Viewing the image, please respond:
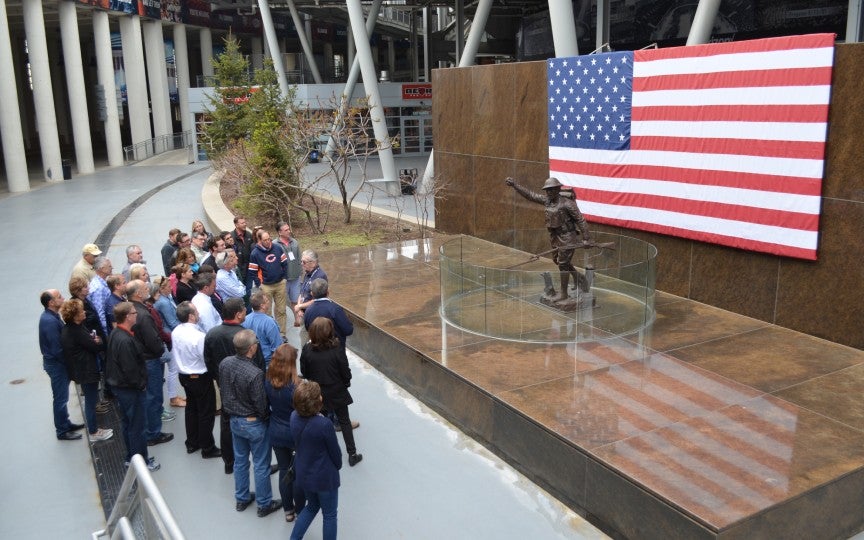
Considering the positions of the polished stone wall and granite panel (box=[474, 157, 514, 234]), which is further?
granite panel (box=[474, 157, 514, 234])

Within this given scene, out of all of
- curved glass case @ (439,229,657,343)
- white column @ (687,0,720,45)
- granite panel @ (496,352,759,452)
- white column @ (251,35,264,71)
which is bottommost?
granite panel @ (496,352,759,452)

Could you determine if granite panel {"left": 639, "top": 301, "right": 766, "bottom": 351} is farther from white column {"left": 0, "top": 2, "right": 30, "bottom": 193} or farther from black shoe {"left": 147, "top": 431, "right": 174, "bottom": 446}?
white column {"left": 0, "top": 2, "right": 30, "bottom": 193}

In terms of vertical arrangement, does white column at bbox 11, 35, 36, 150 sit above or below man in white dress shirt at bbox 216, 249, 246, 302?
above

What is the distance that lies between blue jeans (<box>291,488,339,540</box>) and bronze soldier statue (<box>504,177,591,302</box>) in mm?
5435

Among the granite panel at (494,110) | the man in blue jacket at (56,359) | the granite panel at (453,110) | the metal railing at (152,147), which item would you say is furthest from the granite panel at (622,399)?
the metal railing at (152,147)

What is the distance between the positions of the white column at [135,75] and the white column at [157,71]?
6.76 feet

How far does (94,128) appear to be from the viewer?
54.9 m

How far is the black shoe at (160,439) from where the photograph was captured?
7.99m

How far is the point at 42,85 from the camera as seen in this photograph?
30562mm

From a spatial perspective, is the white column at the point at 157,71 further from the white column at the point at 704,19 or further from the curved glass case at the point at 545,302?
the curved glass case at the point at 545,302

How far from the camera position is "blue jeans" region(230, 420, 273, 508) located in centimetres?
644

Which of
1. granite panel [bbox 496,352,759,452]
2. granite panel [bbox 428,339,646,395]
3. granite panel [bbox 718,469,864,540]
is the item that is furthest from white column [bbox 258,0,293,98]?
granite panel [bbox 718,469,864,540]

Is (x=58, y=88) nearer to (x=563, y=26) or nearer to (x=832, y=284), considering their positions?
(x=563, y=26)

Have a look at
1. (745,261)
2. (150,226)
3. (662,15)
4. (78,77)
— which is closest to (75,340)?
(745,261)
